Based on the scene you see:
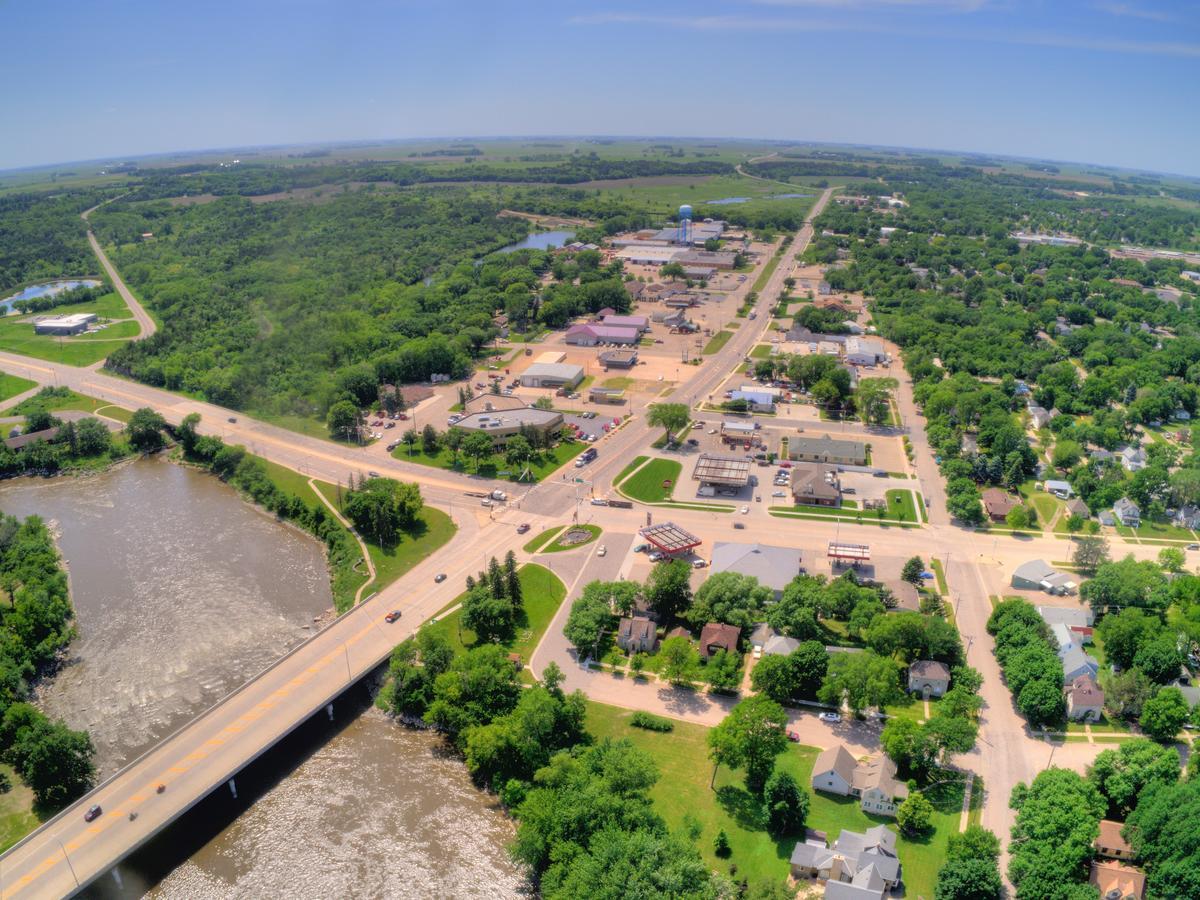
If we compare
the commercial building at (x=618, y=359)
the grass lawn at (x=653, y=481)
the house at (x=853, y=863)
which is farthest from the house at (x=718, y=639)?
the commercial building at (x=618, y=359)

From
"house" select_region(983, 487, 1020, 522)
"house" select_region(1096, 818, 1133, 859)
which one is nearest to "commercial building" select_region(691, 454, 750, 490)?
"house" select_region(983, 487, 1020, 522)

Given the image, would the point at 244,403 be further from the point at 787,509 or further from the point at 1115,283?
the point at 1115,283

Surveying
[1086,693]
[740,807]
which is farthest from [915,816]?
[1086,693]

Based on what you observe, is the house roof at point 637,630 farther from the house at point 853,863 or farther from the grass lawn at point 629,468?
the grass lawn at point 629,468

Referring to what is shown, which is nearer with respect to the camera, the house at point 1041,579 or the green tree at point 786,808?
the green tree at point 786,808

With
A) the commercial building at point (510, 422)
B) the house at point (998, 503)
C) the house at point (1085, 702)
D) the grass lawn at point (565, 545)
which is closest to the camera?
the house at point (1085, 702)

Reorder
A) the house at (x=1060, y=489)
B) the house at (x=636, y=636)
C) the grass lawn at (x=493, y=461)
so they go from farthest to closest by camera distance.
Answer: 1. the grass lawn at (x=493, y=461)
2. the house at (x=1060, y=489)
3. the house at (x=636, y=636)

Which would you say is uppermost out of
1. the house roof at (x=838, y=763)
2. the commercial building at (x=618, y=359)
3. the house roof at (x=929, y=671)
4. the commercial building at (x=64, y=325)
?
the commercial building at (x=64, y=325)

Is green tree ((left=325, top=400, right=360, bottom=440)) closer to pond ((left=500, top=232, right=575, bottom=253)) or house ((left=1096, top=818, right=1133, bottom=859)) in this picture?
house ((left=1096, top=818, right=1133, bottom=859))
